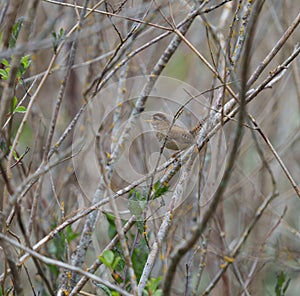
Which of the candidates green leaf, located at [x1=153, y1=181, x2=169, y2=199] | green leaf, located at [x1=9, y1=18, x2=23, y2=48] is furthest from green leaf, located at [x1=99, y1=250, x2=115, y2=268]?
green leaf, located at [x1=9, y1=18, x2=23, y2=48]

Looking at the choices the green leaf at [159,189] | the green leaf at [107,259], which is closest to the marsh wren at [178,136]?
the green leaf at [159,189]

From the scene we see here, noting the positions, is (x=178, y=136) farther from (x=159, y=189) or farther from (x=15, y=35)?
(x=15, y=35)

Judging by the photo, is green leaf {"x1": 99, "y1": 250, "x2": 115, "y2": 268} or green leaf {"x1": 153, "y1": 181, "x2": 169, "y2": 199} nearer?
green leaf {"x1": 99, "y1": 250, "x2": 115, "y2": 268}

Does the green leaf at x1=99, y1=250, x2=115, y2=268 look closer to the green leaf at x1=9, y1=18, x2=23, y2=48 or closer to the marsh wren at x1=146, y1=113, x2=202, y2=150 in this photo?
the marsh wren at x1=146, y1=113, x2=202, y2=150

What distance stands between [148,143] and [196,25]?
5.47 feet

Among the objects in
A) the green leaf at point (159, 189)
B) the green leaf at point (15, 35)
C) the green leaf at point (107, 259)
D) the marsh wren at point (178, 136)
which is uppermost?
the green leaf at point (15, 35)

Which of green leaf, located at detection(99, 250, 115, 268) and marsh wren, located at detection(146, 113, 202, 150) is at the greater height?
marsh wren, located at detection(146, 113, 202, 150)

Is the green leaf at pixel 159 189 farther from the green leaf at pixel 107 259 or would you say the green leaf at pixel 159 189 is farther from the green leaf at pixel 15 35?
the green leaf at pixel 15 35

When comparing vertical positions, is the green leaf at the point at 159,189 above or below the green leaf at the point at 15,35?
below

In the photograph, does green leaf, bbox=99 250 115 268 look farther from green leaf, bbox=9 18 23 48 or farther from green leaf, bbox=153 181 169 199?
green leaf, bbox=9 18 23 48

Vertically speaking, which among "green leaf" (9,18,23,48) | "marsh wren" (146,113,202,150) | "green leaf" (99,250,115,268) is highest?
"green leaf" (9,18,23,48)

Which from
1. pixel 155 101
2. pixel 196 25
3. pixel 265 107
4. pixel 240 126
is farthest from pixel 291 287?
pixel 240 126

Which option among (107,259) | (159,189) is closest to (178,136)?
(159,189)

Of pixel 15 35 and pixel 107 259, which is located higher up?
pixel 15 35
